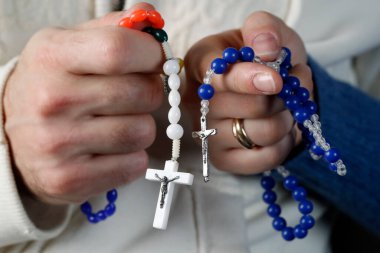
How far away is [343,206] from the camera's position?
683mm

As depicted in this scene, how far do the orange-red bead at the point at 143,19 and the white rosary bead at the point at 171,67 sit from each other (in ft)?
0.12

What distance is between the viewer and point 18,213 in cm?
49

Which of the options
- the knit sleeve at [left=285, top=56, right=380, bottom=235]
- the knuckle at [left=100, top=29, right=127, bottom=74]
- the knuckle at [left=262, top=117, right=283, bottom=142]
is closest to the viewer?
the knuckle at [left=100, top=29, right=127, bottom=74]

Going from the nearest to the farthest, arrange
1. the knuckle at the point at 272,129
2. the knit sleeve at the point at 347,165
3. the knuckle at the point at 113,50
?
the knuckle at the point at 113,50 < the knuckle at the point at 272,129 < the knit sleeve at the point at 347,165

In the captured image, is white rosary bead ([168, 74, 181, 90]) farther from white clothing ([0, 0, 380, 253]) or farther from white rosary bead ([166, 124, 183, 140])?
white clothing ([0, 0, 380, 253])

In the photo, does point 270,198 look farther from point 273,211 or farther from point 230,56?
point 230,56

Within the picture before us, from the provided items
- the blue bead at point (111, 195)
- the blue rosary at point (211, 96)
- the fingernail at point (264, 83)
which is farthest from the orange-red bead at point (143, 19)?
the blue bead at point (111, 195)

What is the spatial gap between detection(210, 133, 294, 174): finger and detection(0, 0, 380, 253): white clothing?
0.07 m

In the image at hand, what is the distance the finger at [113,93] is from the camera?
1.42 ft

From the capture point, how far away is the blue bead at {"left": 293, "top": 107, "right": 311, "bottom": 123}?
435 millimetres

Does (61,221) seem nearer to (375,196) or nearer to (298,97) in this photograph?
(298,97)

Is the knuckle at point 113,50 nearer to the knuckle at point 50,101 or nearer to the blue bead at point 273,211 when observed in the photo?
the knuckle at point 50,101

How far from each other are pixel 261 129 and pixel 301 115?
0.26ft

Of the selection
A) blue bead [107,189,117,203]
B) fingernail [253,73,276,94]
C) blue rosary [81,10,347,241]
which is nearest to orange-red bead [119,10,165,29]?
blue rosary [81,10,347,241]
